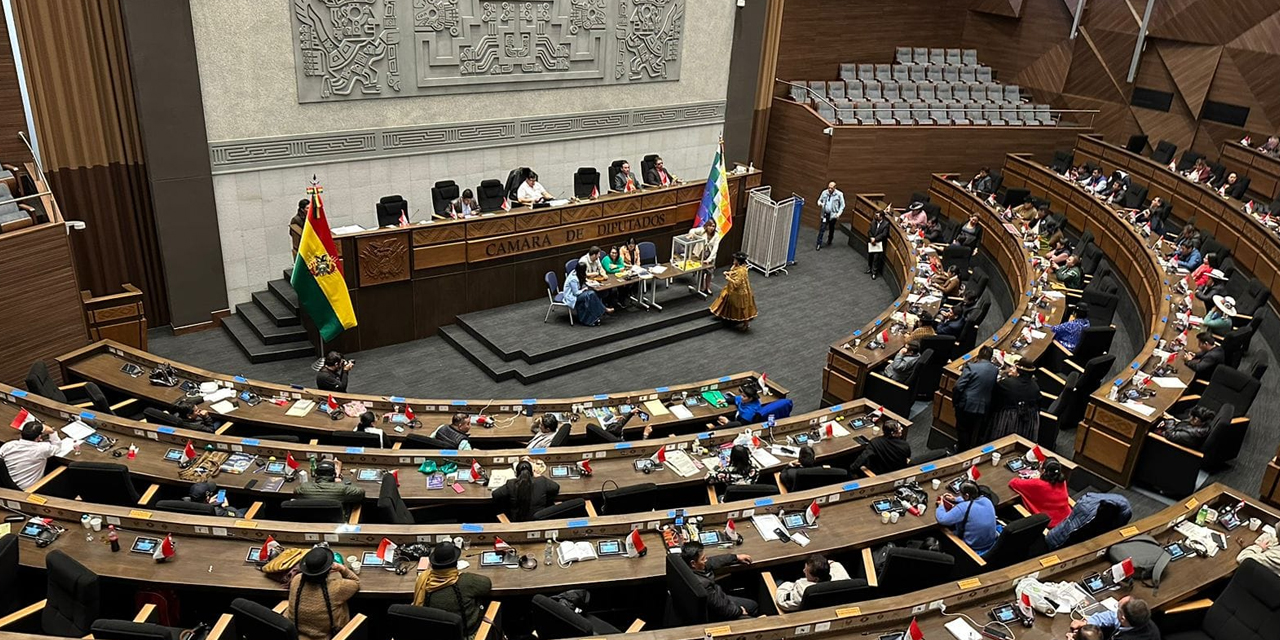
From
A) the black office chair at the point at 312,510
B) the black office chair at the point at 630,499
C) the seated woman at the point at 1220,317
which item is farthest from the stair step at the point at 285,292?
the seated woman at the point at 1220,317

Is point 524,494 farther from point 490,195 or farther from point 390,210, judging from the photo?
point 490,195

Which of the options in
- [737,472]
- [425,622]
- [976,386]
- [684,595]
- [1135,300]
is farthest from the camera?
[1135,300]

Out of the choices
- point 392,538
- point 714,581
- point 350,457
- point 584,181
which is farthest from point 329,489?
point 584,181

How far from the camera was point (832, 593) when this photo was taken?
539 centimetres

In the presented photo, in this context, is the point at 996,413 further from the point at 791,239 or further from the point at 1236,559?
the point at 791,239

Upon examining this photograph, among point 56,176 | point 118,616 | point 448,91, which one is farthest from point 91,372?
point 448,91

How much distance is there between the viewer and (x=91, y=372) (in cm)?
848

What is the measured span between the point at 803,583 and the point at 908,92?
605 inches

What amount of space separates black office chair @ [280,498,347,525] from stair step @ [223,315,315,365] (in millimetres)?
4868

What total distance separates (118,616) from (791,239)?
36.7ft

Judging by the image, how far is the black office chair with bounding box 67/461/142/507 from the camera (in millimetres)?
6227

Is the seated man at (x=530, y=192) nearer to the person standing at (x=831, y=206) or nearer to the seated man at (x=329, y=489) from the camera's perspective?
the person standing at (x=831, y=206)

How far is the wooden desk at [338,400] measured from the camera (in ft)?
26.0

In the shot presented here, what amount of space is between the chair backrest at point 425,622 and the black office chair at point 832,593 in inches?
84.5
